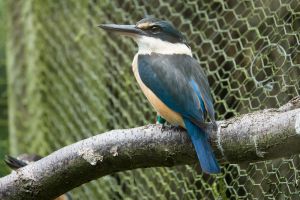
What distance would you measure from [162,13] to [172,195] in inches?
43.2

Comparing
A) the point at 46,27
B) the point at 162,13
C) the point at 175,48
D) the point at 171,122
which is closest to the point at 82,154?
the point at 171,122

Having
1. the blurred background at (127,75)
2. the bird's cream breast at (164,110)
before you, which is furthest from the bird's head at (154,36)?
the blurred background at (127,75)

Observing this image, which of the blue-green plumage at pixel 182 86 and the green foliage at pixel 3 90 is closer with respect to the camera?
the blue-green plumage at pixel 182 86

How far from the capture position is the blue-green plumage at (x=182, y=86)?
300cm

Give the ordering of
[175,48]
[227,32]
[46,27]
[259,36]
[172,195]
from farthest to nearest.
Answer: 1. [46,27]
2. [172,195]
3. [227,32]
4. [259,36]
5. [175,48]

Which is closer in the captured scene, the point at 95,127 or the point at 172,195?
the point at 172,195

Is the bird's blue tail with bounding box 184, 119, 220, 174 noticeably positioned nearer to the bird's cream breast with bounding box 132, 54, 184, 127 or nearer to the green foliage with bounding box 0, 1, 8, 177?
the bird's cream breast with bounding box 132, 54, 184, 127

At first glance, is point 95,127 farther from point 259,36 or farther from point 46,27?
point 259,36

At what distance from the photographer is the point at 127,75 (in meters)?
4.82

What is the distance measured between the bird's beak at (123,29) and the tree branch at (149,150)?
595mm

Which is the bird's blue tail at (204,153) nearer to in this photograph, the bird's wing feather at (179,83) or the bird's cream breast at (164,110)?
the bird's wing feather at (179,83)

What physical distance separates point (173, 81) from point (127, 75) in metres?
1.66

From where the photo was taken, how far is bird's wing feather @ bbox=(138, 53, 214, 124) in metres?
3.06

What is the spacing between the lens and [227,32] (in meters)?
4.04
